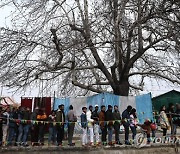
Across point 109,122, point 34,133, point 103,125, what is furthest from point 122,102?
point 34,133

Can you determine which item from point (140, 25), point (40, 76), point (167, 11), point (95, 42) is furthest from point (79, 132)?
point (167, 11)

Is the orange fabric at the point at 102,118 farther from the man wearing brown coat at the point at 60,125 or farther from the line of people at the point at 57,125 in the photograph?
the man wearing brown coat at the point at 60,125

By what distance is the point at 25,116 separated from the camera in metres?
12.8

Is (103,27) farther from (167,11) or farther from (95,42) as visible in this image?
(167,11)

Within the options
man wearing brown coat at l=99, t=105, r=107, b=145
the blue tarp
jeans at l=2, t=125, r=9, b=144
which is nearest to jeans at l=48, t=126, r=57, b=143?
jeans at l=2, t=125, r=9, b=144

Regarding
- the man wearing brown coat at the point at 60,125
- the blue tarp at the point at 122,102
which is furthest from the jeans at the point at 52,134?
the blue tarp at the point at 122,102

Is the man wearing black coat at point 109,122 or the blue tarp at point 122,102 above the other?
the blue tarp at point 122,102

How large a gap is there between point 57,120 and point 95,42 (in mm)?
4390

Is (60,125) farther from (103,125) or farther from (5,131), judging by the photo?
(5,131)

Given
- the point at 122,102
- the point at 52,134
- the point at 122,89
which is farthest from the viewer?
the point at 122,89

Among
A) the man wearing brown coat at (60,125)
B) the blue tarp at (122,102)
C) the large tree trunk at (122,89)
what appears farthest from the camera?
the large tree trunk at (122,89)

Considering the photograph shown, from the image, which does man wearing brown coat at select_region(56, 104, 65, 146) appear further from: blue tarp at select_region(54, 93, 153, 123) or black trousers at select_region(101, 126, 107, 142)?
blue tarp at select_region(54, 93, 153, 123)

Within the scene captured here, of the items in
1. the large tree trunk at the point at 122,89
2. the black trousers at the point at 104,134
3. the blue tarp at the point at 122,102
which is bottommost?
the black trousers at the point at 104,134

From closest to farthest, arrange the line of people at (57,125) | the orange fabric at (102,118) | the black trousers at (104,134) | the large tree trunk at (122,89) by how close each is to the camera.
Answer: the line of people at (57,125)
the orange fabric at (102,118)
the black trousers at (104,134)
the large tree trunk at (122,89)
